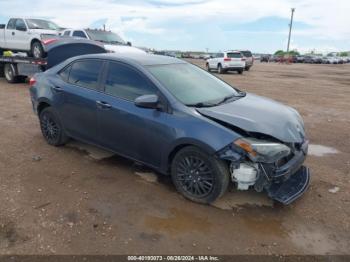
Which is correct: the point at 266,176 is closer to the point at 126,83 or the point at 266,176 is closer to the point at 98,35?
the point at 126,83

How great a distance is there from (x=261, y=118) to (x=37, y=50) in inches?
442

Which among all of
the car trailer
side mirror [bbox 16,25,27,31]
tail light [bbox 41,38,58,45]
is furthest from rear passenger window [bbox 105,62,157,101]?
side mirror [bbox 16,25,27,31]

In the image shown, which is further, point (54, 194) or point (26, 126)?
point (26, 126)

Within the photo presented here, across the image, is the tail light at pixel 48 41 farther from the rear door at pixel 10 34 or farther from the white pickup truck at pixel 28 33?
the rear door at pixel 10 34

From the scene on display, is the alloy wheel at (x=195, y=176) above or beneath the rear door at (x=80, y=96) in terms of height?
beneath

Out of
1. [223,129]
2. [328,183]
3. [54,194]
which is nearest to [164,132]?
[223,129]

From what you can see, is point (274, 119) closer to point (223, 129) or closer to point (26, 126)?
point (223, 129)

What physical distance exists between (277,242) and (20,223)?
8.51ft

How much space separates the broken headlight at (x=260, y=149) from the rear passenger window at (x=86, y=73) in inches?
93.7

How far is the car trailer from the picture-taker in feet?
34.8

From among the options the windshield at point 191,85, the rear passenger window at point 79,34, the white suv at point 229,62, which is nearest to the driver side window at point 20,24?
the rear passenger window at point 79,34

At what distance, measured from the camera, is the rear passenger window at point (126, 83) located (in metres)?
4.53

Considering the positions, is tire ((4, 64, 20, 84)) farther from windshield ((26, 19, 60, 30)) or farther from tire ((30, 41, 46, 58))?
windshield ((26, 19, 60, 30))

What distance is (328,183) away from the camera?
490 cm
